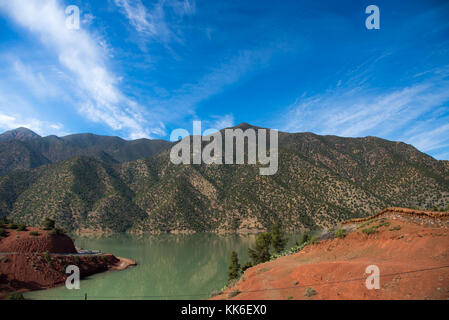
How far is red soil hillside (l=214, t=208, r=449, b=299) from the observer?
9.70m

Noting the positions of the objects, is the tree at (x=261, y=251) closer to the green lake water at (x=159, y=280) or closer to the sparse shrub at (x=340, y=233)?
the green lake water at (x=159, y=280)

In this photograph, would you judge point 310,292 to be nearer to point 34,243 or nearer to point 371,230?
point 371,230

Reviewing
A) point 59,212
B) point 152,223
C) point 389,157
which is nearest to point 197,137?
point 152,223

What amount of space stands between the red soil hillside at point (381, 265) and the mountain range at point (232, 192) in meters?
92.0

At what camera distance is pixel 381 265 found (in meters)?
12.2

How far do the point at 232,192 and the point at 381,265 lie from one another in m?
131

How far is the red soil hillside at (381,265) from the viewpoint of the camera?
9.70 metres

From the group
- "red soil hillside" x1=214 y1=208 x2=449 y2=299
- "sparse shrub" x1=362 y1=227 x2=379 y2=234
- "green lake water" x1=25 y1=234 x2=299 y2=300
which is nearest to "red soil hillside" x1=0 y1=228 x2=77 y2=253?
"green lake water" x1=25 y1=234 x2=299 y2=300

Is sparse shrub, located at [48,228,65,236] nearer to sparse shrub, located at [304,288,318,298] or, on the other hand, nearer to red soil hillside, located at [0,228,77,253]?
red soil hillside, located at [0,228,77,253]

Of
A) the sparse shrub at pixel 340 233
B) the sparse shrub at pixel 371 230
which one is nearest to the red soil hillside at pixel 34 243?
the sparse shrub at pixel 340 233

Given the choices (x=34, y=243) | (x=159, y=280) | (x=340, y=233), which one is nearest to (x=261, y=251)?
(x=159, y=280)

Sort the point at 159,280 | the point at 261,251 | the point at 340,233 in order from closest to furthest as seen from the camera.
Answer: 1. the point at 340,233
2. the point at 261,251
3. the point at 159,280

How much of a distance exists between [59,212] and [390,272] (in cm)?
14708

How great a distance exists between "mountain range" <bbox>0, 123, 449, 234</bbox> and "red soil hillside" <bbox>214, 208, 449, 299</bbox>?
302 feet
